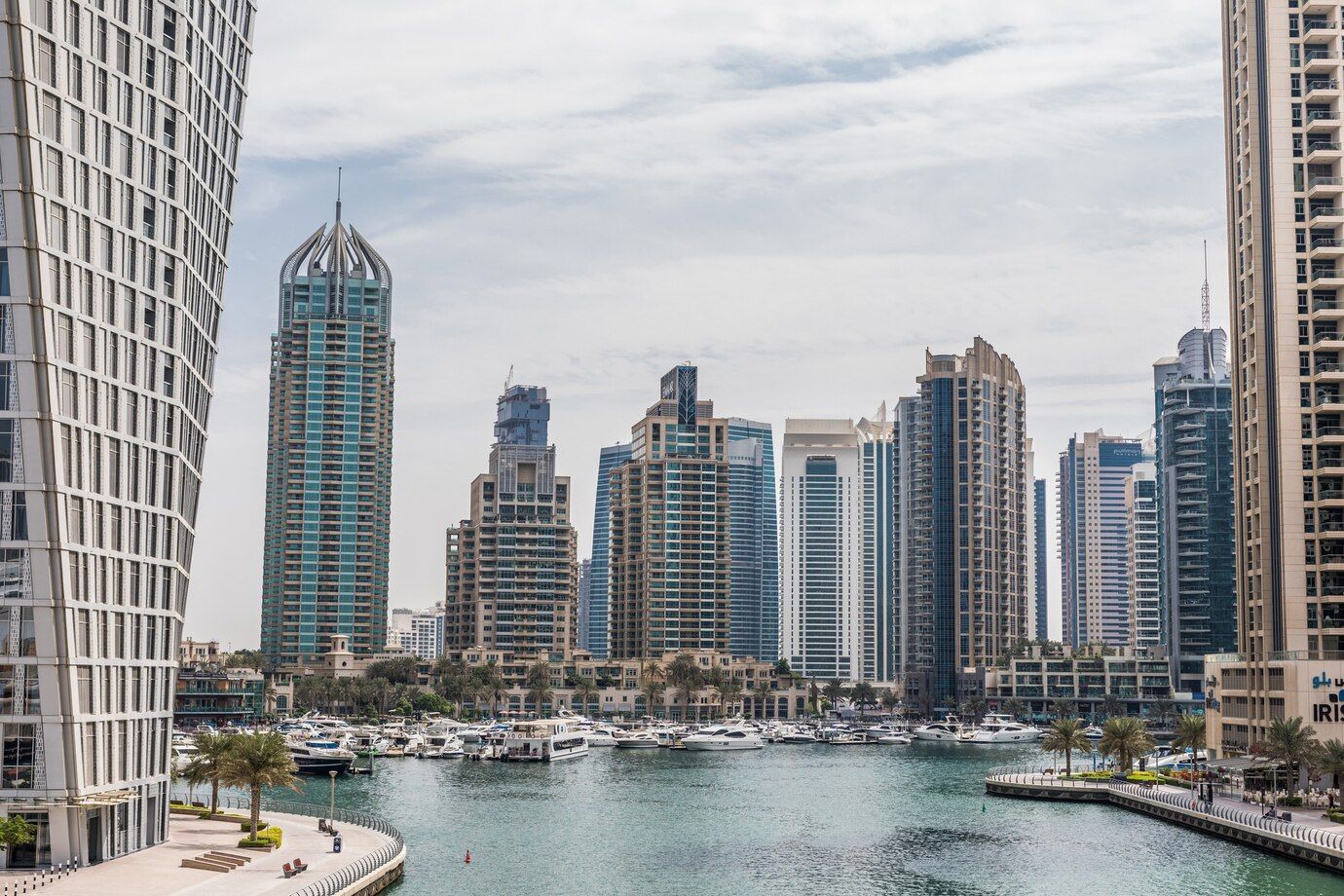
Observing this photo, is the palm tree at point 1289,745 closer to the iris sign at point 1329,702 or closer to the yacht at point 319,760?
the iris sign at point 1329,702

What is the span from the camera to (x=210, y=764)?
108500mm

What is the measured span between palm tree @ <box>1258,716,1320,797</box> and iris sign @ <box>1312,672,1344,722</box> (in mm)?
8222

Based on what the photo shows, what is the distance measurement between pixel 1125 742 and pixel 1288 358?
39.4 metres

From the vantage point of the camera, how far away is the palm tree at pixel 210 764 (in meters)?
104

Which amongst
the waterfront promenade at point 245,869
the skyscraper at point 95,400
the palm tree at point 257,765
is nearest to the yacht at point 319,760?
the waterfront promenade at point 245,869

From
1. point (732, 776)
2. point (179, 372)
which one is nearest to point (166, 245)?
point (179, 372)

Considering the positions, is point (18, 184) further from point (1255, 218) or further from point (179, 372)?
point (1255, 218)

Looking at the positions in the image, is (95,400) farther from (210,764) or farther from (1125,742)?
(1125,742)

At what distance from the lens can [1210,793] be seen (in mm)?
123250

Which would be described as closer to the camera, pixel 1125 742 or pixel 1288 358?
pixel 1288 358

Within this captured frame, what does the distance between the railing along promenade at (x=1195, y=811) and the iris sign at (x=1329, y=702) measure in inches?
523

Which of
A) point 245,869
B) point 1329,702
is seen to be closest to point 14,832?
point 245,869

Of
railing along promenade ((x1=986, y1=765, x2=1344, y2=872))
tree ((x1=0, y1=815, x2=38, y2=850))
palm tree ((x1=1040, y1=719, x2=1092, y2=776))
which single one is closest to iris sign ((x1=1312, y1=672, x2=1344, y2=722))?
railing along promenade ((x1=986, y1=765, x2=1344, y2=872))

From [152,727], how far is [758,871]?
38.7 meters
